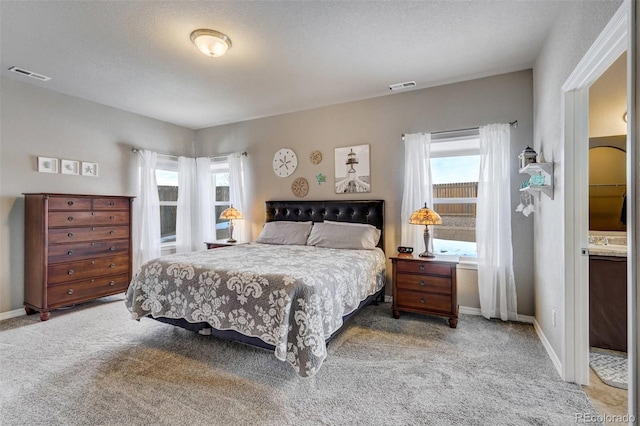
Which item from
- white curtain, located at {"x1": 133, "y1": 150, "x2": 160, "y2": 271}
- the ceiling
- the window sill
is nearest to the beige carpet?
the window sill

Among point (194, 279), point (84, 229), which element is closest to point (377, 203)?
point (194, 279)

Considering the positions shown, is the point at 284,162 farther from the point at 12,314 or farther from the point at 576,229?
the point at 12,314

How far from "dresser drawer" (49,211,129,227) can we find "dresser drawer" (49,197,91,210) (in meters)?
0.06

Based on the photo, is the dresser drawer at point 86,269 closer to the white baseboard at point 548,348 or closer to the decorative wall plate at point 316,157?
the decorative wall plate at point 316,157

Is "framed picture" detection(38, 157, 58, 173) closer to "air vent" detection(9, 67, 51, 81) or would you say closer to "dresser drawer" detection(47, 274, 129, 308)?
"air vent" detection(9, 67, 51, 81)

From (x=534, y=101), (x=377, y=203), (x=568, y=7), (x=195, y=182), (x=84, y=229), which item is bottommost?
(x=84, y=229)

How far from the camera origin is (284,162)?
4.59 metres

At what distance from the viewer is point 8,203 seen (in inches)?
132

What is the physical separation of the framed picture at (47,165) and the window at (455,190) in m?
4.62

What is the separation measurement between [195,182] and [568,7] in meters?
5.16

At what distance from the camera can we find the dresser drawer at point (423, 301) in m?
3.01

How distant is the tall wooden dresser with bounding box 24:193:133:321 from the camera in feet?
10.7

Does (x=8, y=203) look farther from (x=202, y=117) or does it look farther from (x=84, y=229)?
(x=202, y=117)

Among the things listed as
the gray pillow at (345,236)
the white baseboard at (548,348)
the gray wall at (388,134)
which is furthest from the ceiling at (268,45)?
the white baseboard at (548,348)
